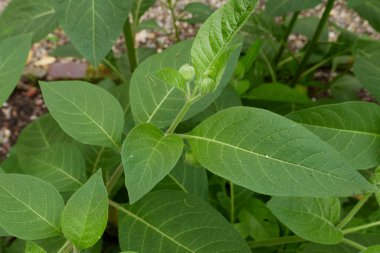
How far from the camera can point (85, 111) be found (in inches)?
39.1

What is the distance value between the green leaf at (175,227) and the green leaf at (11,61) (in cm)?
37

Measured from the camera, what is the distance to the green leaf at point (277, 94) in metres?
1.59

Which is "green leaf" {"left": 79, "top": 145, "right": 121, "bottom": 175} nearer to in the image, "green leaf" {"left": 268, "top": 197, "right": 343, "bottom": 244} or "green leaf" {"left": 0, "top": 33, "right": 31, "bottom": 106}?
"green leaf" {"left": 0, "top": 33, "right": 31, "bottom": 106}

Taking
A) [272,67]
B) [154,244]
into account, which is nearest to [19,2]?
[154,244]

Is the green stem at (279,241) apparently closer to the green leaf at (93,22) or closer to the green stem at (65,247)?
the green stem at (65,247)

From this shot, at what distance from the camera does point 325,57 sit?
6.56ft

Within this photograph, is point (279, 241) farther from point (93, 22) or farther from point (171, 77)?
point (93, 22)

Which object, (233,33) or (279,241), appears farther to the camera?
(279,241)

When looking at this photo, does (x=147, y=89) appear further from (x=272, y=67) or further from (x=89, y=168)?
(x=272, y=67)

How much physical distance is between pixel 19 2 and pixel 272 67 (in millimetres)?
1063

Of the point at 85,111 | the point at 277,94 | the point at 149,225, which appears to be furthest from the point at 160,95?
the point at 277,94

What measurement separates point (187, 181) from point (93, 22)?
44cm

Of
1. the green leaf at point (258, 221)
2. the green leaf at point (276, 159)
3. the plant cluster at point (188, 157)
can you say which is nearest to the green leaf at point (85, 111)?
the plant cluster at point (188, 157)

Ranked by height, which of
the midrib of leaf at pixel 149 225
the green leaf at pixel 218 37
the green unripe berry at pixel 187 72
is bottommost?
the midrib of leaf at pixel 149 225
